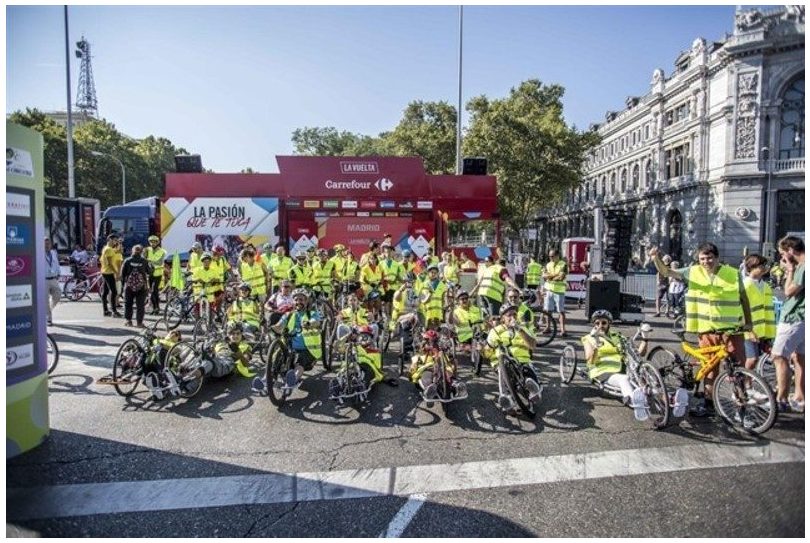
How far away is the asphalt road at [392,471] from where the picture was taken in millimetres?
3428

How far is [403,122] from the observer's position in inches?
1671

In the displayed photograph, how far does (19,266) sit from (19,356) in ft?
2.60

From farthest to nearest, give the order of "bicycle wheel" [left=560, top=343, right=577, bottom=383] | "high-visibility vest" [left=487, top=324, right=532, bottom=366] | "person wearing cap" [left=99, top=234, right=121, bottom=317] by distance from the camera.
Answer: "person wearing cap" [left=99, top=234, right=121, bottom=317] < "bicycle wheel" [left=560, top=343, right=577, bottom=383] < "high-visibility vest" [left=487, top=324, right=532, bottom=366]

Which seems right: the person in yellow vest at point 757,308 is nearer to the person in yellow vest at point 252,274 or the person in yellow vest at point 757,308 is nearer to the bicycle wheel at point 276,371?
the bicycle wheel at point 276,371

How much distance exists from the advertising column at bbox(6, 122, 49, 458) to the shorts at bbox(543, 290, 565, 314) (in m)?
8.29

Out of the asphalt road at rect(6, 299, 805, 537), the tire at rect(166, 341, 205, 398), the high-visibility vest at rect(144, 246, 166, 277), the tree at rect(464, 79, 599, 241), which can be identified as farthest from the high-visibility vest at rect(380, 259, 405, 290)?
the tree at rect(464, 79, 599, 241)

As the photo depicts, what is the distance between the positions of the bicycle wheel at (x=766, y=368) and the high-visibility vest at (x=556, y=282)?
3825mm

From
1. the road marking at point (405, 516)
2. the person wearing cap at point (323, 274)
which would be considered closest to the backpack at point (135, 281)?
the person wearing cap at point (323, 274)

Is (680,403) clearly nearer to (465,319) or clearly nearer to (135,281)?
(465,319)

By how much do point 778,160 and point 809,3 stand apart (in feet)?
5.81

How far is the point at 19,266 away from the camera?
14.0 feet

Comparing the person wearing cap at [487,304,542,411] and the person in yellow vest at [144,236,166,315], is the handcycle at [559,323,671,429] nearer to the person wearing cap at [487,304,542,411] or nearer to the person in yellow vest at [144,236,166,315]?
the person wearing cap at [487,304,542,411]

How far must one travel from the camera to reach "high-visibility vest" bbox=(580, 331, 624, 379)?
6.00 metres

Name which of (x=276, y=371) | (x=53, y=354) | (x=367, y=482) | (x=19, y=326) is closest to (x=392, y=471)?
(x=367, y=482)
